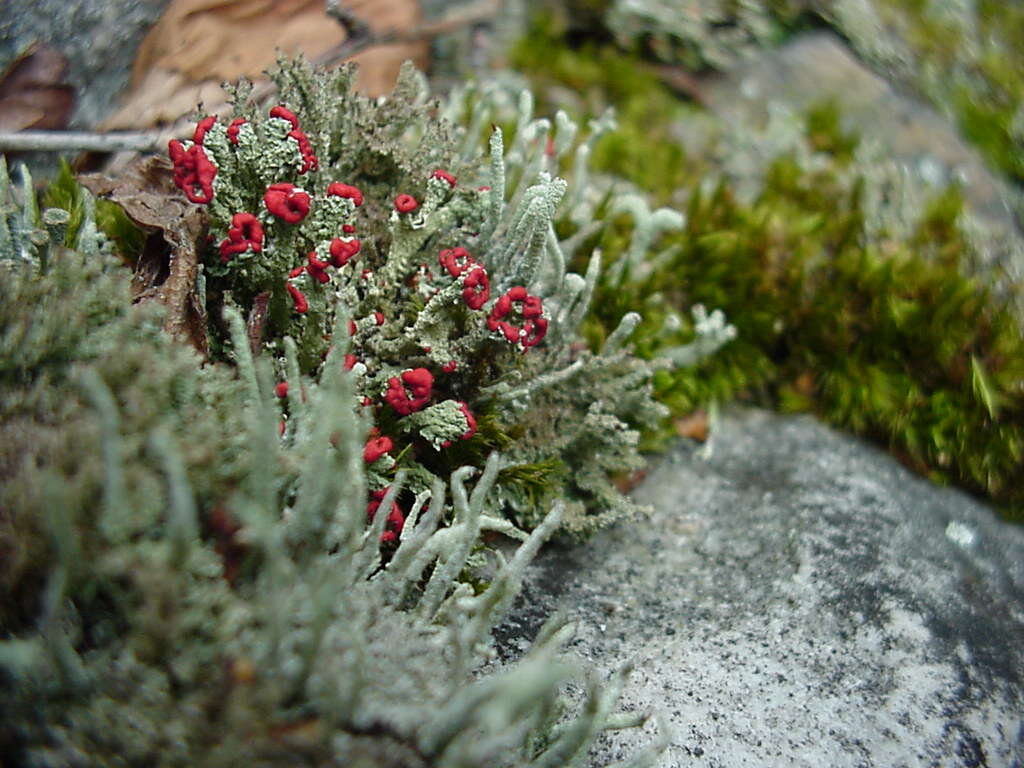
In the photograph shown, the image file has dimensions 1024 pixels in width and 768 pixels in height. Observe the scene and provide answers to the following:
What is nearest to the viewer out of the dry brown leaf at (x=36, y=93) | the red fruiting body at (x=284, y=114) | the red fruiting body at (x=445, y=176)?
the red fruiting body at (x=284, y=114)

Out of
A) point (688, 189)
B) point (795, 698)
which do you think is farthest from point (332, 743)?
point (688, 189)

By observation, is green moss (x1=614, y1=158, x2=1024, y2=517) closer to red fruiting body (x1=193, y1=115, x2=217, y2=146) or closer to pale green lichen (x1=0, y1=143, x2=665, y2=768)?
red fruiting body (x1=193, y1=115, x2=217, y2=146)

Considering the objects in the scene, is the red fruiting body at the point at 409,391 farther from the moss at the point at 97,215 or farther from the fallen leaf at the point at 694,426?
the fallen leaf at the point at 694,426

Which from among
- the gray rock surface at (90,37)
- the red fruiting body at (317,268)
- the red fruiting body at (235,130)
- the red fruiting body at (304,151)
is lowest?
the red fruiting body at (317,268)

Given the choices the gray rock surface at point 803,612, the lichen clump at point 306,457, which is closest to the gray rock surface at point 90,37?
the lichen clump at point 306,457

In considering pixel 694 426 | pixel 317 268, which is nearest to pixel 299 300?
pixel 317 268

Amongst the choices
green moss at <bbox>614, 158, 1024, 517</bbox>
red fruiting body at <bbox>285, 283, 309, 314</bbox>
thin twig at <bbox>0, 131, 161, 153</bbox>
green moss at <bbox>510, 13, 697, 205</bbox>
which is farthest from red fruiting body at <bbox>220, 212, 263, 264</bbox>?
green moss at <bbox>510, 13, 697, 205</bbox>

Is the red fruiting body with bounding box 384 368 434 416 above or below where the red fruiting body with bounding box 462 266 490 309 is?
below
